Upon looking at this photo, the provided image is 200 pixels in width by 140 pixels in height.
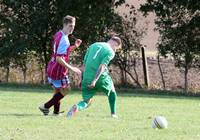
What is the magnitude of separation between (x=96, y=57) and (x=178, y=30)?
13.5 m

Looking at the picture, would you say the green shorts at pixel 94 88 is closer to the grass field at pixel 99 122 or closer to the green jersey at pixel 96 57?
the green jersey at pixel 96 57

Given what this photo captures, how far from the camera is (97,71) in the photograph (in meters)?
13.4

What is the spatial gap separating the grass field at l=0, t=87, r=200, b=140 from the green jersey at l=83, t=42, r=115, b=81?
84 centimetres

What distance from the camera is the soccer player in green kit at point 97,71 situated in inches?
527

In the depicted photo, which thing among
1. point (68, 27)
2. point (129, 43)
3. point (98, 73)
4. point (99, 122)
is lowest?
point (99, 122)

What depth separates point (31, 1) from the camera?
27062mm

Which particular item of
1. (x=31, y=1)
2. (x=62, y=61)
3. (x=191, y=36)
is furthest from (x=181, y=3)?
(x=62, y=61)

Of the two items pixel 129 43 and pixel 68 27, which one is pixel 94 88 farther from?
pixel 129 43

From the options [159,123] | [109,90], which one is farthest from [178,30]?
[159,123]

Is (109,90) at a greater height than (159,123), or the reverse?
(109,90)

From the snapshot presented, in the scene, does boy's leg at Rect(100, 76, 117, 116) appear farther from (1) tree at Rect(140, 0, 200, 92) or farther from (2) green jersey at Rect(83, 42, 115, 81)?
(1) tree at Rect(140, 0, 200, 92)

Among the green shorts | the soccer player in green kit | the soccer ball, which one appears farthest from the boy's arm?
the soccer ball

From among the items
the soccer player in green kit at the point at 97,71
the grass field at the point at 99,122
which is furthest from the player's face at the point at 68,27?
the grass field at the point at 99,122

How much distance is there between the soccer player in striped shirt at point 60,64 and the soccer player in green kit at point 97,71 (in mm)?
274
